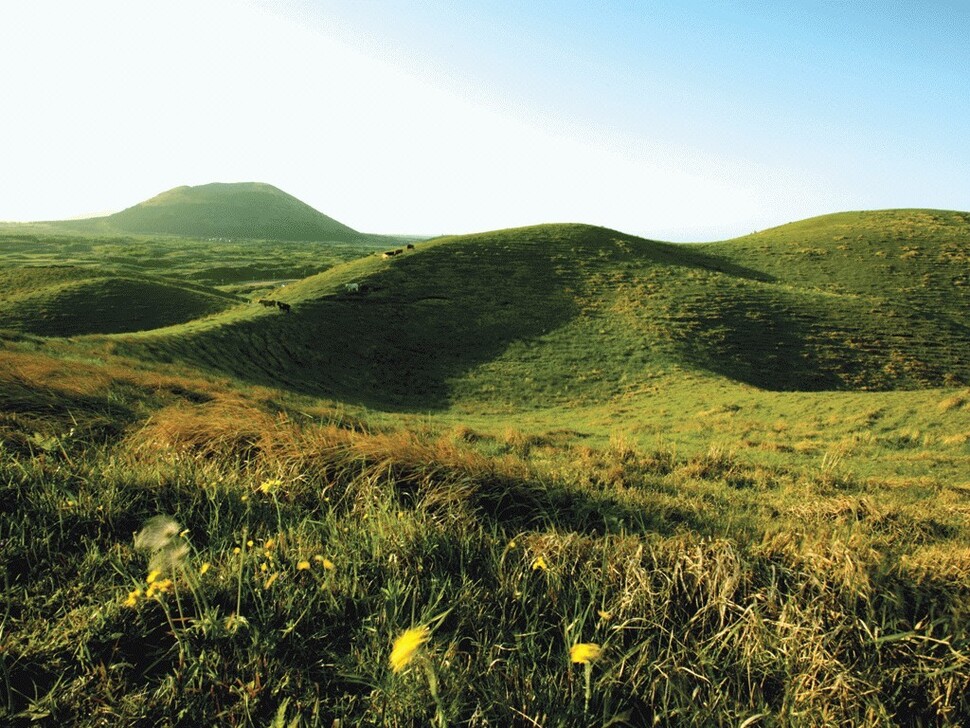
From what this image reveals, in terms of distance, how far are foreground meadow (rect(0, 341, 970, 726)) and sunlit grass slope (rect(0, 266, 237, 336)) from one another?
117 ft

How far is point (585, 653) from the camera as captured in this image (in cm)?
252

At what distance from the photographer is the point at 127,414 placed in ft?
24.1

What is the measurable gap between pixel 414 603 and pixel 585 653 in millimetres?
974

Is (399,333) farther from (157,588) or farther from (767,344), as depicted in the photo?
(157,588)

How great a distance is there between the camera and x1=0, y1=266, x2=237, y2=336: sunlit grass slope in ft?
107

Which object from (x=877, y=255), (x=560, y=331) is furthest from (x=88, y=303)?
(x=877, y=255)

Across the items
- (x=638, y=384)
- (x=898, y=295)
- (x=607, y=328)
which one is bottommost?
(x=638, y=384)

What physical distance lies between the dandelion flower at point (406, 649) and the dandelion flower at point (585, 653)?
77 centimetres

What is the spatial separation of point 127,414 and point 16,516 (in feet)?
13.7

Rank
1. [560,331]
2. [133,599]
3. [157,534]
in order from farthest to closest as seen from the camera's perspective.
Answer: [560,331], [157,534], [133,599]

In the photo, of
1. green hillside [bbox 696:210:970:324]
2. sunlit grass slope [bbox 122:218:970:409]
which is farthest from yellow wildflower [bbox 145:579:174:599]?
green hillside [bbox 696:210:970:324]

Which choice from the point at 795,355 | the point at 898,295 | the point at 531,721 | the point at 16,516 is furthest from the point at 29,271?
the point at 898,295

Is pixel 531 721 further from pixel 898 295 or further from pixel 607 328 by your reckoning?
pixel 898 295

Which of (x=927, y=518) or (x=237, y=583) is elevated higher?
(x=237, y=583)
